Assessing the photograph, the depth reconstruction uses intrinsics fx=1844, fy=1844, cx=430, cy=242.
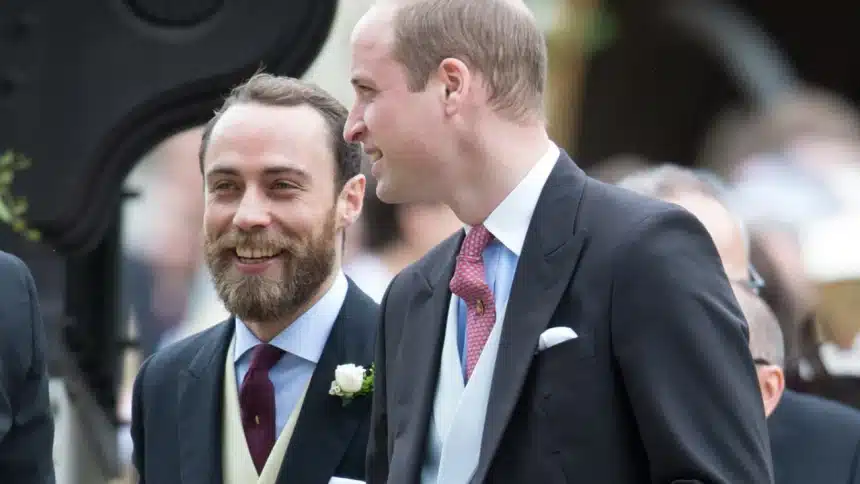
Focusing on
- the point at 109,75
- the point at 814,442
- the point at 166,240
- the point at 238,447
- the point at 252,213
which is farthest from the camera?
the point at 166,240

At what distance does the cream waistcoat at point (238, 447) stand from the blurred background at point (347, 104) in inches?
23.3

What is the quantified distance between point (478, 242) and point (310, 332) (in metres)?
0.86

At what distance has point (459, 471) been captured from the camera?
117 inches

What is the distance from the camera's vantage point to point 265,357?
3869 millimetres

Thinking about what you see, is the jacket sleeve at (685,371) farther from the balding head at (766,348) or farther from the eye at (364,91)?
the balding head at (766,348)

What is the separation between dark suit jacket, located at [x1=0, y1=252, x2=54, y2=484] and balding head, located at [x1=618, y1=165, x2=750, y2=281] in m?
1.57

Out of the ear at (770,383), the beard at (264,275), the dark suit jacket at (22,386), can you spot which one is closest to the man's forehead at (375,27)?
the beard at (264,275)

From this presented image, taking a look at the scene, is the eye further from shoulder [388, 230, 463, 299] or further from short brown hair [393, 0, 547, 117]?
shoulder [388, 230, 463, 299]

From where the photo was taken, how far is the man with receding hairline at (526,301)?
2834 mm

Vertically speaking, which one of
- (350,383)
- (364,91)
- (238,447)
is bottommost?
(238,447)

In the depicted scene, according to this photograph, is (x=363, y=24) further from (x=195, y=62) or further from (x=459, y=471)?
(x=195, y=62)

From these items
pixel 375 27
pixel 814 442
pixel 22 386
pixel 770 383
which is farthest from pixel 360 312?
pixel 814 442

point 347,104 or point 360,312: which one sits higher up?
point 347,104

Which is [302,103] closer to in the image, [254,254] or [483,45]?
[254,254]
